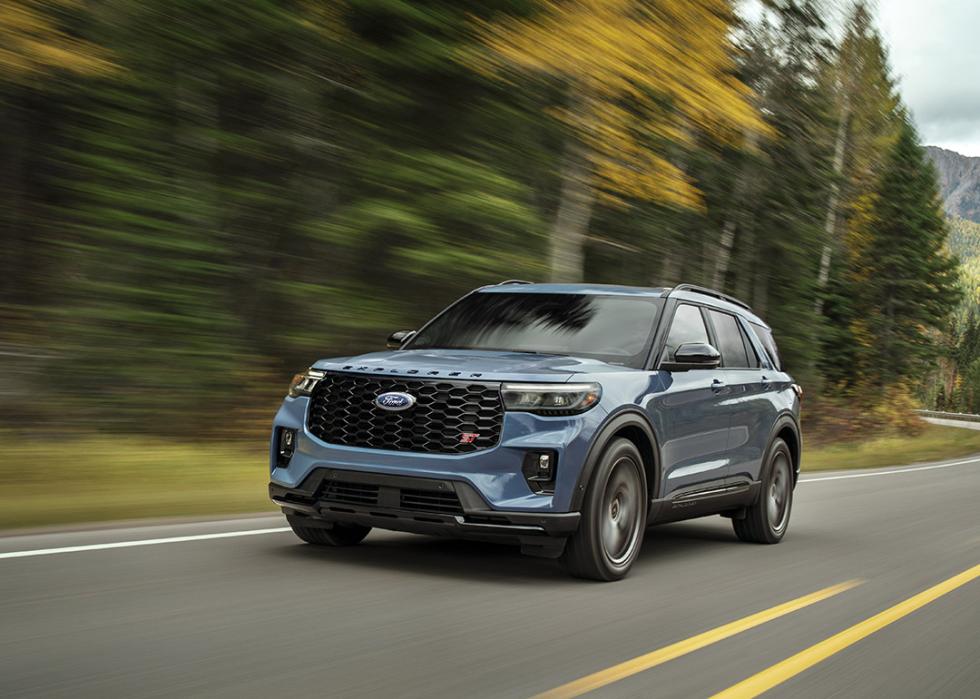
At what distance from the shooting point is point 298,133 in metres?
16.2

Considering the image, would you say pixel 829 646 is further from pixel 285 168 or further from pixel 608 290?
pixel 285 168

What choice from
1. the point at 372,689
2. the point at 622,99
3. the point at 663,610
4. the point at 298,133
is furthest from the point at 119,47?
the point at 372,689

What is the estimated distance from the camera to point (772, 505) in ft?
33.7

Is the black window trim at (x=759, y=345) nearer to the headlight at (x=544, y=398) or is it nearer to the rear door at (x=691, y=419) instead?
the rear door at (x=691, y=419)

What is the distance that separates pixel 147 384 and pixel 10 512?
543 cm

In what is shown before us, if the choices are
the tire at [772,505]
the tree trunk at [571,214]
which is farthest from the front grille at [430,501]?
the tree trunk at [571,214]

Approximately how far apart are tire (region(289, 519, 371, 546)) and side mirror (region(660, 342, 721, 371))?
225cm

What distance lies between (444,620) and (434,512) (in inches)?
36.5

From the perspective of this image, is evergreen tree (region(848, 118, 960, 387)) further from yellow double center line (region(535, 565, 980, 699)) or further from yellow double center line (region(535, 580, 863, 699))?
yellow double center line (region(535, 580, 863, 699))

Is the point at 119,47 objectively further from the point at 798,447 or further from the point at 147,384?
the point at 798,447

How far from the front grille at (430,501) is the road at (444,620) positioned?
17.4 inches

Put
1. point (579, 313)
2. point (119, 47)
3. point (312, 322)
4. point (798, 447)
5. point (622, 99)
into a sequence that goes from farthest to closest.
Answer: point (622, 99) → point (312, 322) → point (119, 47) → point (798, 447) → point (579, 313)

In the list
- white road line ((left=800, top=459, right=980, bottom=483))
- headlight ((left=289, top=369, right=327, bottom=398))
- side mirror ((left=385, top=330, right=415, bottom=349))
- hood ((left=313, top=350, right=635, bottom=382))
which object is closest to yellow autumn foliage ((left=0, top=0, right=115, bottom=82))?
side mirror ((left=385, top=330, right=415, bottom=349))

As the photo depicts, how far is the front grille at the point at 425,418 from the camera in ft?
23.1
